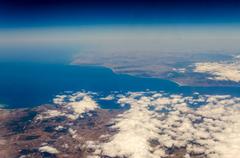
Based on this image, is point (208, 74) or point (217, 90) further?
point (208, 74)

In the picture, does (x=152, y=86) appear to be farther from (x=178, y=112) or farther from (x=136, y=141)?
(x=136, y=141)

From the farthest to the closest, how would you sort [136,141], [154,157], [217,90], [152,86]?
[152,86] → [217,90] → [136,141] → [154,157]

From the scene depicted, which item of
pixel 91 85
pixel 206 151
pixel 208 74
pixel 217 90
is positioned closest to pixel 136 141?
pixel 206 151

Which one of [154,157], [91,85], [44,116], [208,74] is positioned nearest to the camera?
[154,157]

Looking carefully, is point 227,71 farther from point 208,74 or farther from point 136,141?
point 136,141

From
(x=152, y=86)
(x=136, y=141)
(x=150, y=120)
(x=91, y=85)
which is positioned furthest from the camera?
(x=91, y=85)

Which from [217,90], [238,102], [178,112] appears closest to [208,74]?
[217,90]
